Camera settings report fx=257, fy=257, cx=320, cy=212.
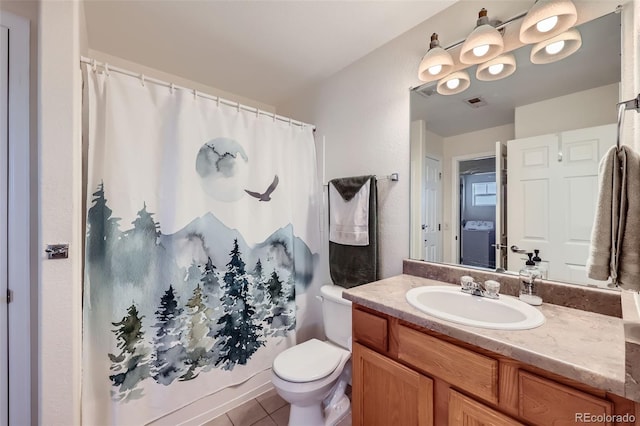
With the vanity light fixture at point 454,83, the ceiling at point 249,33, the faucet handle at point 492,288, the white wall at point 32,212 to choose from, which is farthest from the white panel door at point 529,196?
the white wall at point 32,212

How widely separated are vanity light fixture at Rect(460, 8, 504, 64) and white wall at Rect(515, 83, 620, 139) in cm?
30

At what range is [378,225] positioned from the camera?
5.67 ft

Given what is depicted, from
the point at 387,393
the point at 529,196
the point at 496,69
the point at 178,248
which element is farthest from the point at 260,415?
the point at 496,69

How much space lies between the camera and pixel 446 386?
0.89m

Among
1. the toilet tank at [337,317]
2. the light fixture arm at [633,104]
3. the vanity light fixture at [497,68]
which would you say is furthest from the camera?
the toilet tank at [337,317]

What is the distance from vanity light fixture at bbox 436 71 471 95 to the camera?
1.37 m

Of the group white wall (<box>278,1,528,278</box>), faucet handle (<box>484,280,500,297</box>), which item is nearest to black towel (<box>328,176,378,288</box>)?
white wall (<box>278,1,528,278</box>)

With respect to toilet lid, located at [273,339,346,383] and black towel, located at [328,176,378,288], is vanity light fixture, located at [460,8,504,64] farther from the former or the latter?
toilet lid, located at [273,339,346,383]

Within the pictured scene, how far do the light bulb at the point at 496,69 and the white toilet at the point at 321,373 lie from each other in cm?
148

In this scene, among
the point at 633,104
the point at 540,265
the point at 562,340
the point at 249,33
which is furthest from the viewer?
the point at 249,33

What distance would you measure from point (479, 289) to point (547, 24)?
116 centimetres

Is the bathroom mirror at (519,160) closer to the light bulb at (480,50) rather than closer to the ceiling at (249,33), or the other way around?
the light bulb at (480,50)

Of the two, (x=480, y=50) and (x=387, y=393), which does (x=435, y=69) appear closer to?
(x=480, y=50)

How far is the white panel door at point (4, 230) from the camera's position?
1136 mm
